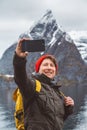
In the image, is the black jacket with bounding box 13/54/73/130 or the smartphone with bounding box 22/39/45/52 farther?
the black jacket with bounding box 13/54/73/130

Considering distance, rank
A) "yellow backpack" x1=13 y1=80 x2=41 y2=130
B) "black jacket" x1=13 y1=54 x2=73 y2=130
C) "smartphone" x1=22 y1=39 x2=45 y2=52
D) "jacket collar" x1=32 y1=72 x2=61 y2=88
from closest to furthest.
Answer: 1. "smartphone" x1=22 y1=39 x2=45 y2=52
2. "black jacket" x1=13 y1=54 x2=73 y2=130
3. "yellow backpack" x1=13 y1=80 x2=41 y2=130
4. "jacket collar" x1=32 y1=72 x2=61 y2=88

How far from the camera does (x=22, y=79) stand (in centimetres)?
636

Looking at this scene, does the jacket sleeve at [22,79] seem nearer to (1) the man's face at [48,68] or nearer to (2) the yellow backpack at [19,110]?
(2) the yellow backpack at [19,110]

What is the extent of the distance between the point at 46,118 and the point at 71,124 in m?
86.5

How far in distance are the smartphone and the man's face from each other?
0.83 metres

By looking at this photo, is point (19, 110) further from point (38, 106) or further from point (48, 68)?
point (48, 68)

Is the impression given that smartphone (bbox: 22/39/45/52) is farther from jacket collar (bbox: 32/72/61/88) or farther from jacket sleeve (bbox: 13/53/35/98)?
jacket collar (bbox: 32/72/61/88)

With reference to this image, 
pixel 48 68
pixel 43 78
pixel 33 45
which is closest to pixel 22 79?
pixel 33 45

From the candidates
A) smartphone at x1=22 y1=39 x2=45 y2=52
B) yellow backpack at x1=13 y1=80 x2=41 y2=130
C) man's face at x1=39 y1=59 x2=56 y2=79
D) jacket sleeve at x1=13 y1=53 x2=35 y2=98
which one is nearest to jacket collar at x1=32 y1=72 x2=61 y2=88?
man's face at x1=39 y1=59 x2=56 y2=79

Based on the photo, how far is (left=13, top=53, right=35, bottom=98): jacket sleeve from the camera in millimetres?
6184

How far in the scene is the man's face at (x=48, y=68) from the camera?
7.16m

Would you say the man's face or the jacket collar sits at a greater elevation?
the man's face

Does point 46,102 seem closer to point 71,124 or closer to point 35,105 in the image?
point 35,105

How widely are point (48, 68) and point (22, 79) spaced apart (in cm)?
90
